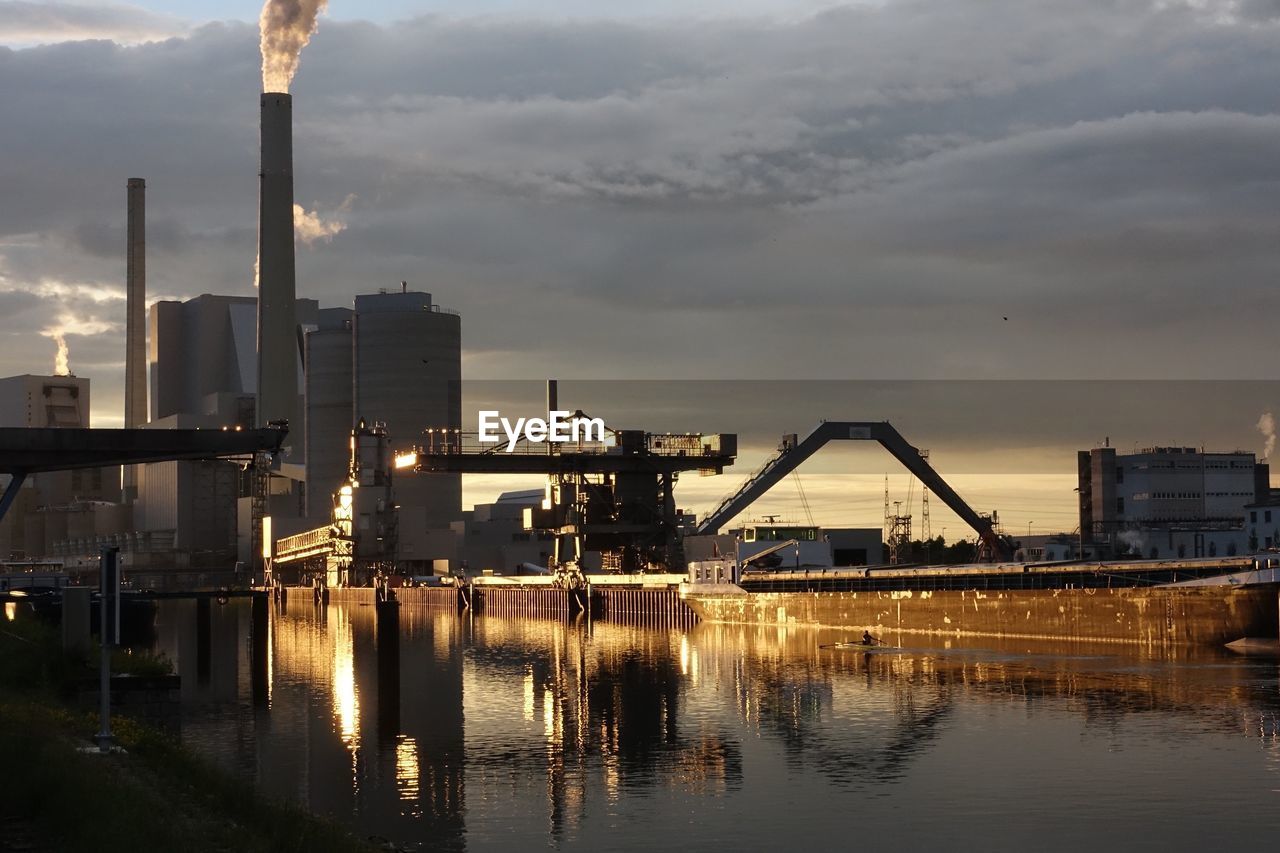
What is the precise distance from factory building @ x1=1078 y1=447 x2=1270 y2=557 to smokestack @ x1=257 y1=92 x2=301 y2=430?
305ft

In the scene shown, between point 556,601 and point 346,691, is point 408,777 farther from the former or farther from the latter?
point 556,601

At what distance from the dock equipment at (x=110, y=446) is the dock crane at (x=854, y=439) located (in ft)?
348

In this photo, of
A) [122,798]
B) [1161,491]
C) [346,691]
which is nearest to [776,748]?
[346,691]

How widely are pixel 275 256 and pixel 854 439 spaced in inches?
2704

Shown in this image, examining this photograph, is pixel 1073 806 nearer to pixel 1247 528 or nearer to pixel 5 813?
pixel 5 813

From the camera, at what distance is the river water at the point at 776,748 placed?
108ft

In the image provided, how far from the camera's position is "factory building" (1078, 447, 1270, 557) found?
181 m

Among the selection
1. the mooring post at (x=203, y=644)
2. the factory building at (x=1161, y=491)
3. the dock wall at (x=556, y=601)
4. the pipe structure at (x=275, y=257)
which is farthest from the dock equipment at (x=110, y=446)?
the factory building at (x=1161, y=491)

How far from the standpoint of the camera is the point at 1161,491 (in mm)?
183000

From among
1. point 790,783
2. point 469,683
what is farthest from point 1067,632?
point 790,783

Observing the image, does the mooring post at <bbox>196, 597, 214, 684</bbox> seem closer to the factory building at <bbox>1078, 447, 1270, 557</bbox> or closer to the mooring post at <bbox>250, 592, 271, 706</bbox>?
the mooring post at <bbox>250, 592, 271, 706</bbox>

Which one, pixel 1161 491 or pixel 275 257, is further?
pixel 1161 491

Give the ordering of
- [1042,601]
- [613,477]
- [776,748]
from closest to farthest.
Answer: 1. [776,748]
2. [1042,601]
3. [613,477]

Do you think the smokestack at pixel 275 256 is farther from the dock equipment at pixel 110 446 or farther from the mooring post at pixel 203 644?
the dock equipment at pixel 110 446
